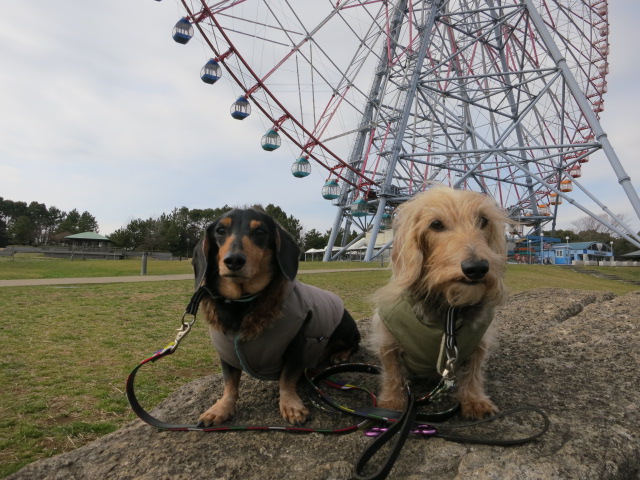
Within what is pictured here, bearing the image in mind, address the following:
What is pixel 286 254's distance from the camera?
2180 mm

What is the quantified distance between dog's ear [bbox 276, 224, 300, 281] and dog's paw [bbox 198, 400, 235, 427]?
2.30 feet

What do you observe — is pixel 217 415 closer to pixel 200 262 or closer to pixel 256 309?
pixel 256 309

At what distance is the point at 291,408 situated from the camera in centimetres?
190

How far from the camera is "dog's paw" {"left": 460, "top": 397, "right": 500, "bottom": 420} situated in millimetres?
1851

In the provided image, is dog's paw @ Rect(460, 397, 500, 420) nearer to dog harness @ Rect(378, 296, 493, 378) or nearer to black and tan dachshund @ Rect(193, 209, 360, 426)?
dog harness @ Rect(378, 296, 493, 378)

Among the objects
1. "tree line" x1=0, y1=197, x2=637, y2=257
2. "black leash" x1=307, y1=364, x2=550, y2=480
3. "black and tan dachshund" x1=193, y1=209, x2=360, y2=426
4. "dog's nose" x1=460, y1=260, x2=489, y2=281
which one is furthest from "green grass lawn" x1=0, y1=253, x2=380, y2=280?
"tree line" x1=0, y1=197, x2=637, y2=257

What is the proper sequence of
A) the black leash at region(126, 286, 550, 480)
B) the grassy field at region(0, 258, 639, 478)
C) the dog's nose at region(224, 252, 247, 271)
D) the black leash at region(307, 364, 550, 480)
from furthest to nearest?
the grassy field at region(0, 258, 639, 478), the dog's nose at region(224, 252, 247, 271), the black leash at region(126, 286, 550, 480), the black leash at region(307, 364, 550, 480)

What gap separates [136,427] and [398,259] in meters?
1.51

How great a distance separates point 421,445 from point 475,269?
0.74 m

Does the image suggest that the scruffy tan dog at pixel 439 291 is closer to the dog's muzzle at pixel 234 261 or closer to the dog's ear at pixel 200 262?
the dog's muzzle at pixel 234 261

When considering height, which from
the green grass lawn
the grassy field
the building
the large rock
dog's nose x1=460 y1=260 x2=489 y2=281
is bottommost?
the grassy field

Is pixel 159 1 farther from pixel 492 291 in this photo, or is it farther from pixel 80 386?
pixel 492 291

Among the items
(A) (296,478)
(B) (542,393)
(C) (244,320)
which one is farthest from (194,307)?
(B) (542,393)

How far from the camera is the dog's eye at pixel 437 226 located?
193 centimetres
